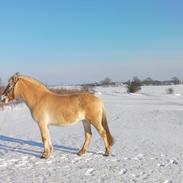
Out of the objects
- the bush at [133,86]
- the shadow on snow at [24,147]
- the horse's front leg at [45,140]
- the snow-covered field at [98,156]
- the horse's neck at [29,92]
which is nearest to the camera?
the snow-covered field at [98,156]

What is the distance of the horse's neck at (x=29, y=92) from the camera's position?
30.2 feet

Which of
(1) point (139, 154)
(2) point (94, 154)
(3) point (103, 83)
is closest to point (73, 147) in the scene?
(2) point (94, 154)

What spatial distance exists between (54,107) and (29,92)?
74cm

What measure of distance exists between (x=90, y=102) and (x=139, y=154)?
70.5 inches

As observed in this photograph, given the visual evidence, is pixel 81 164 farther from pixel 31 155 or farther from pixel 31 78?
pixel 31 78

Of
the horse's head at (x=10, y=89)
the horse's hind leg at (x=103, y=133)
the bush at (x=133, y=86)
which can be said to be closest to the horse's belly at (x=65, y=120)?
the horse's hind leg at (x=103, y=133)

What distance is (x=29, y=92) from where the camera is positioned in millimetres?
9234

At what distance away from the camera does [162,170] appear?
766 centimetres

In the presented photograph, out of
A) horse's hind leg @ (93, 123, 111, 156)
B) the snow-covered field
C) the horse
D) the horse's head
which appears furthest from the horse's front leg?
horse's hind leg @ (93, 123, 111, 156)

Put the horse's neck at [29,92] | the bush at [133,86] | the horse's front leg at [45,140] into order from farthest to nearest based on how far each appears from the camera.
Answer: the bush at [133,86] < the horse's neck at [29,92] < the horse's front leg at [45,140]

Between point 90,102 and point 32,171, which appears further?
point 90,102

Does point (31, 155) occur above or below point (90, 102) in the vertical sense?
below

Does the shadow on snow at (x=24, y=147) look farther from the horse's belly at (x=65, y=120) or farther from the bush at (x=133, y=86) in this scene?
the bush at (x=133, y=86)

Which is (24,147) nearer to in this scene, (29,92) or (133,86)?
(29,92)
